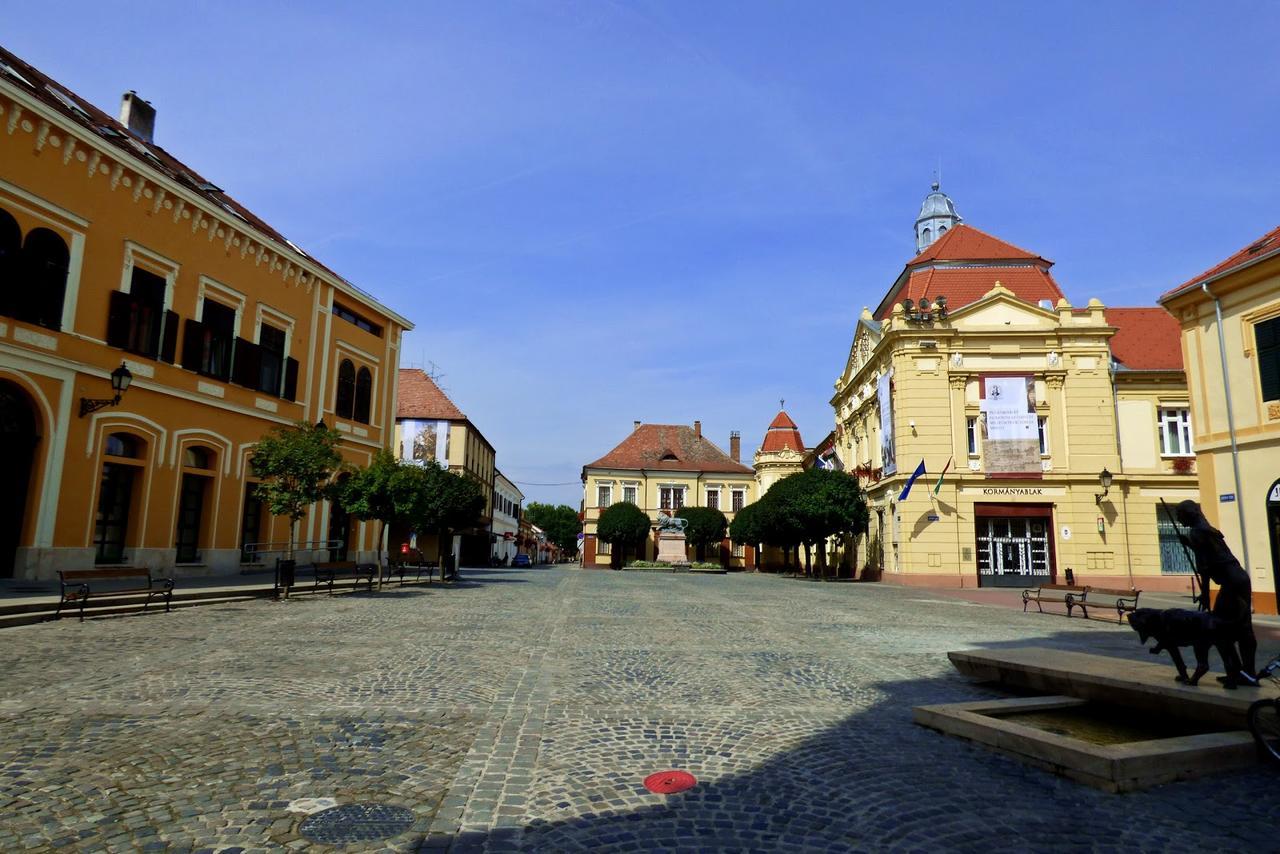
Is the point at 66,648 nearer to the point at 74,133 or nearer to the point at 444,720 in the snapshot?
the point at 444,720

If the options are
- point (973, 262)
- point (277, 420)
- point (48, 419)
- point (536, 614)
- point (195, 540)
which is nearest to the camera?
point (536, 614)

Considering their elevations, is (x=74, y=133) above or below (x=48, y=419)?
above

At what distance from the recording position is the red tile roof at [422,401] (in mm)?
51281

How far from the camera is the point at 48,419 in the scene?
58.5ft

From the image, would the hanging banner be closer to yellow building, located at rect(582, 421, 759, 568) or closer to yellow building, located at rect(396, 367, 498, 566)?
yellow building, located at rect(396, 367, 498, 566)

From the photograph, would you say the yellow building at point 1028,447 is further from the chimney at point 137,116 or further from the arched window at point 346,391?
the chimney at point 137,116

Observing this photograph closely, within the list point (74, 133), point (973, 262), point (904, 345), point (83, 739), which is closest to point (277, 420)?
point (74, 133)

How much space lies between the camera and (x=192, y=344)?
2238cm

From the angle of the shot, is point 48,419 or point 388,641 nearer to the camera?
point 388,641

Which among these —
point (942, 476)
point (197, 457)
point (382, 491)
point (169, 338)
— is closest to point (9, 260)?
point (169, 338)

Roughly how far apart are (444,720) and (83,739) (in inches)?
102

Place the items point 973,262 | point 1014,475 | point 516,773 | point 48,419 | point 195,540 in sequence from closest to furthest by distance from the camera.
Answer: point 516,773 → point 48,419 → point 195,540 → point 1014,475 → point 973,262

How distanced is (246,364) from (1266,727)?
25989 millimetres

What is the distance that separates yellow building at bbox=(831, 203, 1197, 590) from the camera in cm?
3334
